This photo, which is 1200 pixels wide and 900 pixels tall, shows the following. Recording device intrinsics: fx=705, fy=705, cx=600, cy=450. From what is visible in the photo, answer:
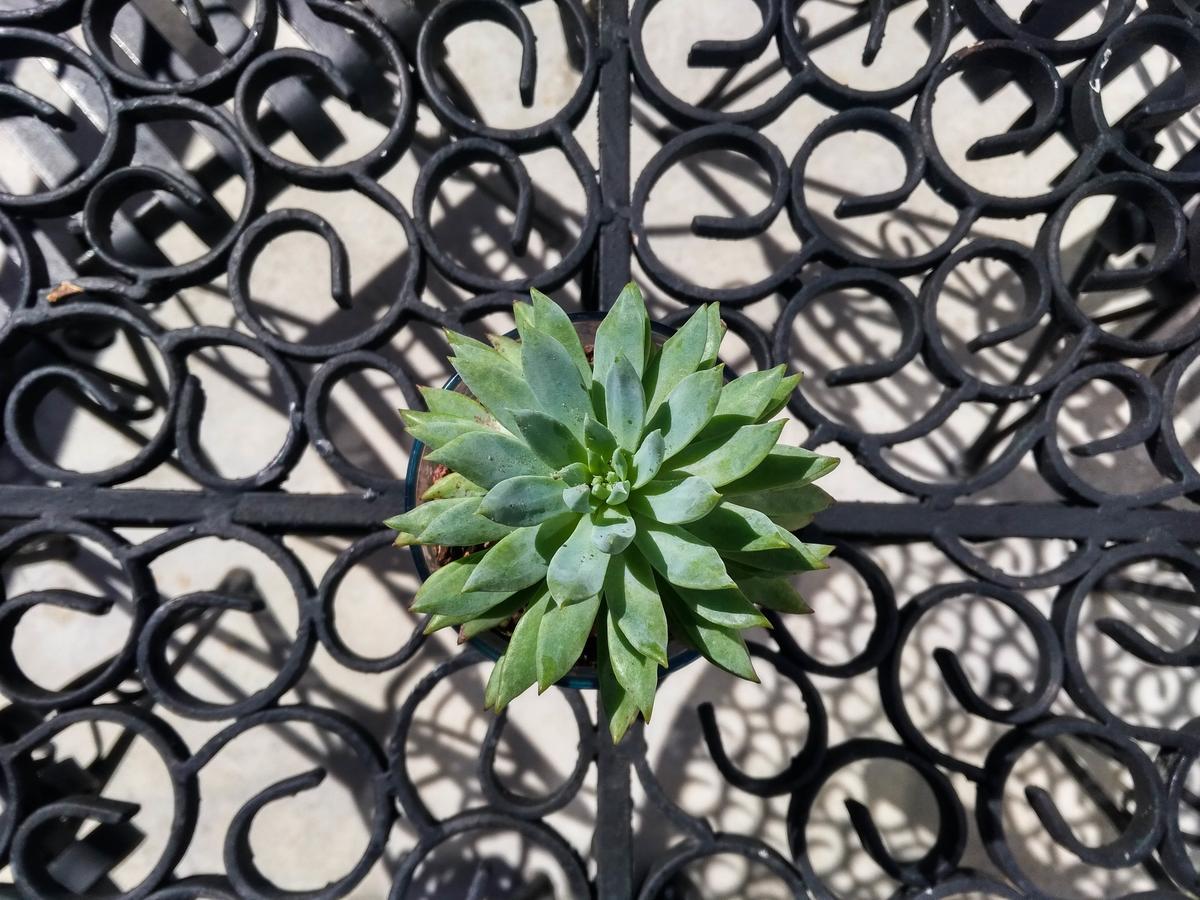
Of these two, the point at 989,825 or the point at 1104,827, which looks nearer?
the point at 989,825

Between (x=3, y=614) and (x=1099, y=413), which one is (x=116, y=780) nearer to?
(x=3, y=614)

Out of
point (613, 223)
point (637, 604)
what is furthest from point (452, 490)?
point (613, 223)

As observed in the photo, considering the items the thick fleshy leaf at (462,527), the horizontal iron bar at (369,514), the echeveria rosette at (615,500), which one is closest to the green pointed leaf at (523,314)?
the echeveria rosette at (615,500)

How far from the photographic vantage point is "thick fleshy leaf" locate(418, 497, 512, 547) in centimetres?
37

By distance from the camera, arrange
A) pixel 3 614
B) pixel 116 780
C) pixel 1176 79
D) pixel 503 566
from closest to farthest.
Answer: pixel 503 566 → pixel 3 614 → pixel 1176 79 → pixel 116 780

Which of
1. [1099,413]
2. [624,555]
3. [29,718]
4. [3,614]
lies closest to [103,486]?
[3,614]

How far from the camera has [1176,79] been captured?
0.68 metres

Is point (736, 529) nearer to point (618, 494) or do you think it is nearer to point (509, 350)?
point (618, 494)

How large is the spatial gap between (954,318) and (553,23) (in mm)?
705

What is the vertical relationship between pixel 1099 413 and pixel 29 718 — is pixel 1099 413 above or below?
below

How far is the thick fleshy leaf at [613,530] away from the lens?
0.35 m

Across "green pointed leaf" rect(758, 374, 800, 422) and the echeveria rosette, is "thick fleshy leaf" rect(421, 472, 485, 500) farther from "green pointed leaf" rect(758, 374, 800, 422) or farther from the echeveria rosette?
"green pointed leaf" rect(758, 374, 800, 422)

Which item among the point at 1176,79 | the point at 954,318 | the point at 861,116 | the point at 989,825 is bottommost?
the point at 989,825

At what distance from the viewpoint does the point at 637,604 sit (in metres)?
0.38
